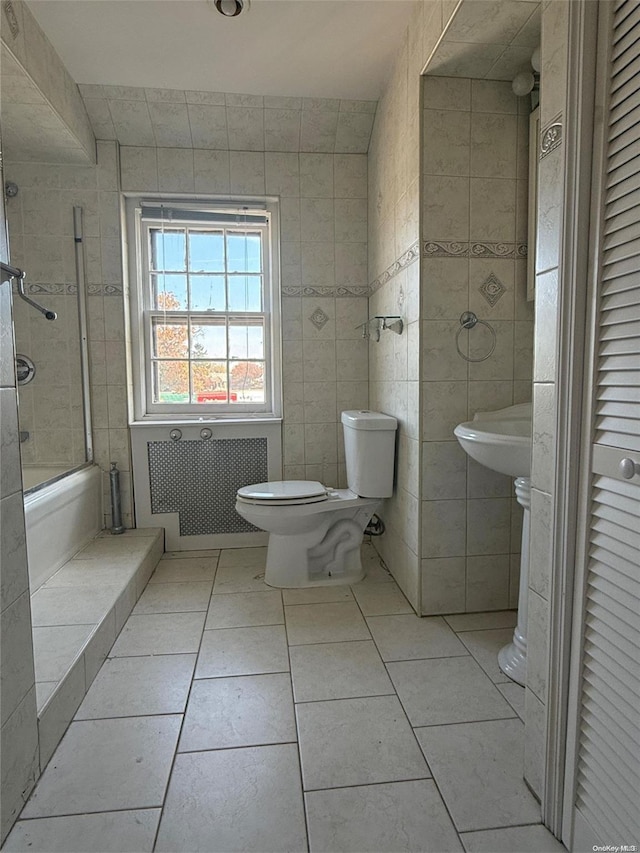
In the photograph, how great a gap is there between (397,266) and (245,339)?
1.07 m

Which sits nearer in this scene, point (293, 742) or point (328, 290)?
point (293, 742)

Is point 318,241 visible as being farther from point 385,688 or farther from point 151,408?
A: point 385,688

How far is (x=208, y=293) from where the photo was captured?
2.74 meters

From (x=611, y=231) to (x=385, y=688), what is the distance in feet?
4.54

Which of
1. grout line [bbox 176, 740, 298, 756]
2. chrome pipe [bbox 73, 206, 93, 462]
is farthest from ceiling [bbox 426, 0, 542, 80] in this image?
grout line [bbox 176, 740, 298, 756]

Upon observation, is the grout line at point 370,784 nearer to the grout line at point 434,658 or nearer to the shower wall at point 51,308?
the grout line at point 434,658

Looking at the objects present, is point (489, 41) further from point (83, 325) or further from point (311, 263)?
point (83, 325)

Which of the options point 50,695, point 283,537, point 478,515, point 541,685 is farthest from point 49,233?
point 541,685

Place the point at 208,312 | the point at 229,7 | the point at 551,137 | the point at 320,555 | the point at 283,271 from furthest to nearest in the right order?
the point at 208,312 < the point at 283,271 < the point at 320,555 < the point at 229,7 < the point at 551,137

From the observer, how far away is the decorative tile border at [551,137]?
93cm

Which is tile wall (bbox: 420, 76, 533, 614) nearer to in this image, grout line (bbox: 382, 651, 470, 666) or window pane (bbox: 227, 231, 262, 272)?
grout line (bbox: 382, 651, 470, 666)

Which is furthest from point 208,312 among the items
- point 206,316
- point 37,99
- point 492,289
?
point 492,289

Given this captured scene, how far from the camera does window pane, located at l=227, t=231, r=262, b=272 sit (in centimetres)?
274

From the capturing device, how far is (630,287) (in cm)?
80
